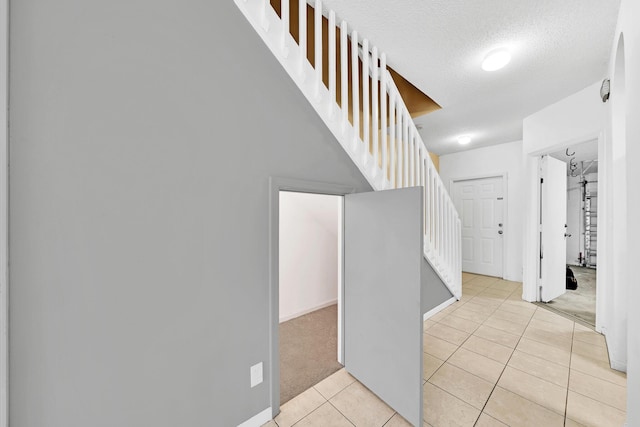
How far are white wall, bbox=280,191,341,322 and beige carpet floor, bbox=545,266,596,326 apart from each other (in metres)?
2.77

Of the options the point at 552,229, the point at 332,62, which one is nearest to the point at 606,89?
the point at 552,229

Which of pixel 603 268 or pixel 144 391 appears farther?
pixel 603 268

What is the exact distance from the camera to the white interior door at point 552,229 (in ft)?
10.5

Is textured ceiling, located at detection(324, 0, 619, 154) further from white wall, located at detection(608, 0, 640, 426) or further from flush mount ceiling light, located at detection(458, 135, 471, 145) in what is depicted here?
flush mount ceiling light, located at detection(458, 135, 471, 145)

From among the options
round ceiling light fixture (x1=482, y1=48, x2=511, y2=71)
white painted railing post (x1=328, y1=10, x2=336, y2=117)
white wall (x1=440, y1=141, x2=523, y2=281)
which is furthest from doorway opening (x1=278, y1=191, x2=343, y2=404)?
white wall (x1=440, y1=141, x2=523, y2=281)

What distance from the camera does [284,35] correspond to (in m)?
Result: 1.44

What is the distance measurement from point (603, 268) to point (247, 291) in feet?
10.3

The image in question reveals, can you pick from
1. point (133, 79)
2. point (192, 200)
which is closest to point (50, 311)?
point (192, 200)

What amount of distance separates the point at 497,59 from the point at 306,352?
2.98 m

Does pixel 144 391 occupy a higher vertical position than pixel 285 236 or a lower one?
lower

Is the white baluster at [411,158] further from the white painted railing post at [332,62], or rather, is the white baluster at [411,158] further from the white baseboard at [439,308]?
the white baseboard at [439,308]

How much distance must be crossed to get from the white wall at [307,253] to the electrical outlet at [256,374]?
138 cm

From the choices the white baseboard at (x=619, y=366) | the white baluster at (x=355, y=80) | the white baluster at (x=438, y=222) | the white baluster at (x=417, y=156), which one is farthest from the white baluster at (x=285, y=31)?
the white baseboard at (x=619, y=366)

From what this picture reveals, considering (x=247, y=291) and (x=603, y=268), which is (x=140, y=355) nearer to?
(x=247, y=291)
